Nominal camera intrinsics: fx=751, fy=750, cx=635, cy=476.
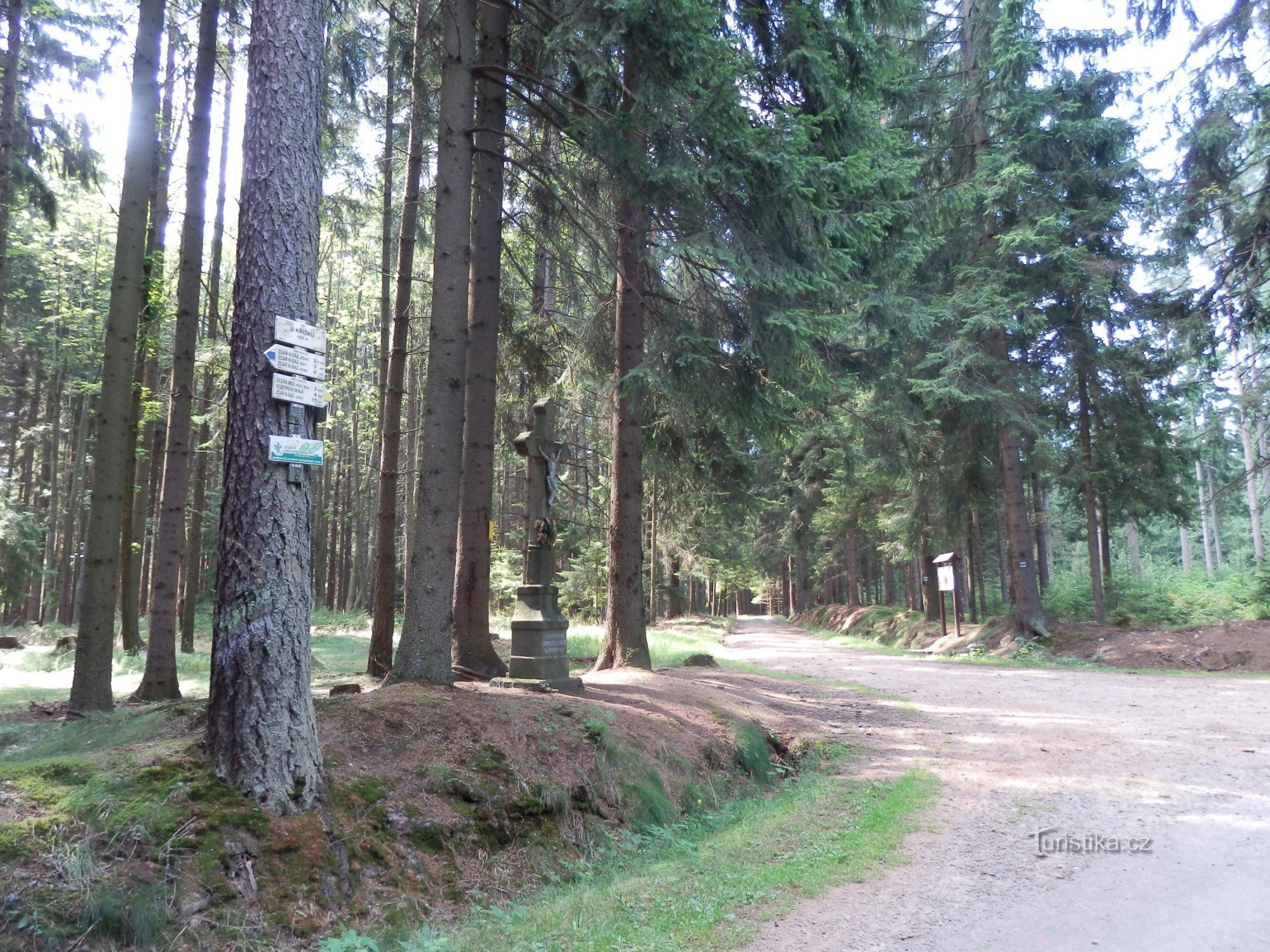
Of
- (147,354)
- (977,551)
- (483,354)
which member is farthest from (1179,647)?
(147,354)

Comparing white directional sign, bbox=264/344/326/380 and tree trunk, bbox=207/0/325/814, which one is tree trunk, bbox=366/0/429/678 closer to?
tree trunk, bbox=207/0/325/814

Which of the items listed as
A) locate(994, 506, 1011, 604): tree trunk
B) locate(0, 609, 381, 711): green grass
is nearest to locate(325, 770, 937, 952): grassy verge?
locate(0, 609, 381, 711): green grass

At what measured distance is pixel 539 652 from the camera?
28.6 ft

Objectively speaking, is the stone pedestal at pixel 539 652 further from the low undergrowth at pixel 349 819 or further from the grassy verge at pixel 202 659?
the grassy verge at pixel 202 659

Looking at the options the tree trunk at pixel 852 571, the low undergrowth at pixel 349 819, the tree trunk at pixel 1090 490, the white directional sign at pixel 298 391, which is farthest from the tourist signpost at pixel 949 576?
the white directional sign at pixel 298 391

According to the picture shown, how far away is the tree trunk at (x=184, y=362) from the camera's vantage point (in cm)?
941

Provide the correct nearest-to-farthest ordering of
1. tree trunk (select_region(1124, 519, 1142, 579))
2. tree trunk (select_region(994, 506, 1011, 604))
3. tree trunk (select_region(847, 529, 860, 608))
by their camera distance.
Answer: tree trunk (select_region(994, 506, 1011, 604)) → tree trunk (select_region(847, 529, 860, 608)) → tree trunk (select_region(1124, 519, 1142, 579))

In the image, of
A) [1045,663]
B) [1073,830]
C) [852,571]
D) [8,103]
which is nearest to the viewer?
[1073,830]

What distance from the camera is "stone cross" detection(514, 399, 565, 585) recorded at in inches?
369

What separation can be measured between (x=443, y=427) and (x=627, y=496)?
4.39 meters

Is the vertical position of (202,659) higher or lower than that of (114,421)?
lower

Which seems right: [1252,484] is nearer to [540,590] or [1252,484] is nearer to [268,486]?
[540,590]

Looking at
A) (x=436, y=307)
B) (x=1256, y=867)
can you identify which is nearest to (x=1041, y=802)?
(x=1256, y=867)

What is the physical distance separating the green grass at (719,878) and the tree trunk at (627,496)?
446 cm
